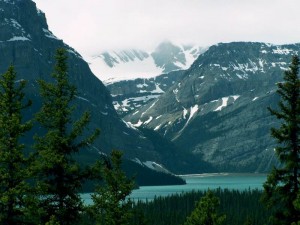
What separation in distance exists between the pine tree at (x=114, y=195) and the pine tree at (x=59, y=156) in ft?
12.3

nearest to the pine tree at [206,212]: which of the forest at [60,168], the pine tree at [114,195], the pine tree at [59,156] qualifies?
the forest at [60,168]

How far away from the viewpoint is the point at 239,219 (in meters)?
178

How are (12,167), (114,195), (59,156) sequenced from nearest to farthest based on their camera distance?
(12,167), (59,156), (114,195)

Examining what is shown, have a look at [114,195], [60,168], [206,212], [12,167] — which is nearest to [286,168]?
[206,212]

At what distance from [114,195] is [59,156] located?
7879 mm

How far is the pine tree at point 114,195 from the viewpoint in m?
40.4

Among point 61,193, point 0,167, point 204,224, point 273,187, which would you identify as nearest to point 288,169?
point 273,187

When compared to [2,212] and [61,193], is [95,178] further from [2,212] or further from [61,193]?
[2,212]

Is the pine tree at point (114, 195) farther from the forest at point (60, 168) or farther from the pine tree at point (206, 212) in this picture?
the pine tree at point (206, 212)

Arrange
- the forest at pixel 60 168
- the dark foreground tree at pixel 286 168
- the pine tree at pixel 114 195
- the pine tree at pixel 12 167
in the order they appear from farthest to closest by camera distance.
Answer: the pine tree at pixel 114 195 < the dark foreground tree at pixel 286 168 < the forest at pixel 60 168 < the pine tree at pixel 12 167

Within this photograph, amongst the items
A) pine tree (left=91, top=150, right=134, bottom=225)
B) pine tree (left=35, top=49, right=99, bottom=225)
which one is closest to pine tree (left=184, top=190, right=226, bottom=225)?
pine tree (left=91, top=150, right=134, bottom=225)

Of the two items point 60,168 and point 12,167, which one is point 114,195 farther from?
point 12,167

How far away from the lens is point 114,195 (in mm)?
41281

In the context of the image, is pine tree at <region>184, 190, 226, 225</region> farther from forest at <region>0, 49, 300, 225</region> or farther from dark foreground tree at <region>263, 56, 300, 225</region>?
dark foreground tree at <region>263, 56, 300, 225</region>
